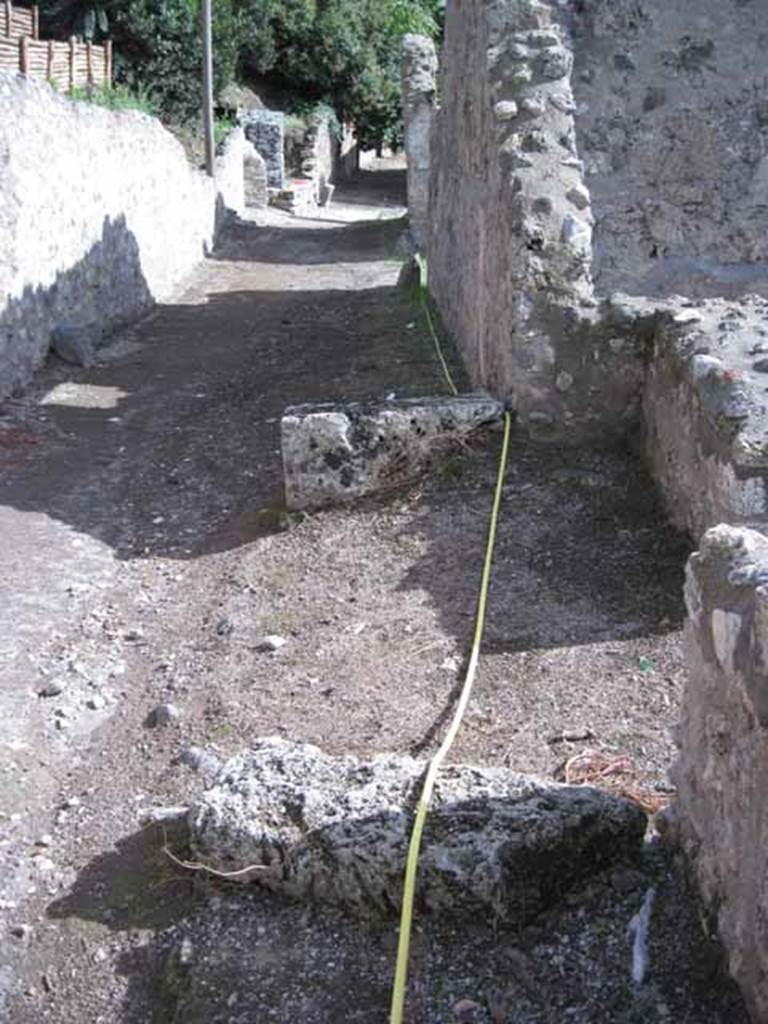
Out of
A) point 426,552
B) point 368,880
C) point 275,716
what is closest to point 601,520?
point 426,552

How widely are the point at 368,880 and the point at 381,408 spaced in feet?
12.3

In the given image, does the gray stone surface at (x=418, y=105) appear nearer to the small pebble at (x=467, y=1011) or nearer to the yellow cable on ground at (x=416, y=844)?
the yellow cable on ground at (x=416, y=844)

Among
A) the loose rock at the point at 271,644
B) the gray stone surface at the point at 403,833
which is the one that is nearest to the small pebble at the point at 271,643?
the loose rock at the point at 271,644

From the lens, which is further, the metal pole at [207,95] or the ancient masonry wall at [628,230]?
the metal pole at [207,95]

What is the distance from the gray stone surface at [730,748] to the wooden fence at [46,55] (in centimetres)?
1365

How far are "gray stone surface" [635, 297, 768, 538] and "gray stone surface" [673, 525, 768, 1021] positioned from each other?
164cm

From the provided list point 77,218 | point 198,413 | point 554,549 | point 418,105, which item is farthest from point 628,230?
point 418,105

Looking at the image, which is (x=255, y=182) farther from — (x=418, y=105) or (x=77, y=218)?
(x=77, y=218)

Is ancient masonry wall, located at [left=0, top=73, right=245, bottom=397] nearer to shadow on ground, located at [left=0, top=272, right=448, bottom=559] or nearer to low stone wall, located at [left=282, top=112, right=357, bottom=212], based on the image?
shadow on ground, located at [left=0, top=272, right=448, bottom=559]

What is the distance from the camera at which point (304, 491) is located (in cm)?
665

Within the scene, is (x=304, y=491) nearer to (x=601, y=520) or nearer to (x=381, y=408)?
(x=381, y=408)

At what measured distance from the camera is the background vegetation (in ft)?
88.0

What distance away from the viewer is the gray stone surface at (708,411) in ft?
15.6

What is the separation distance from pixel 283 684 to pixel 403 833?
171 centimetres
